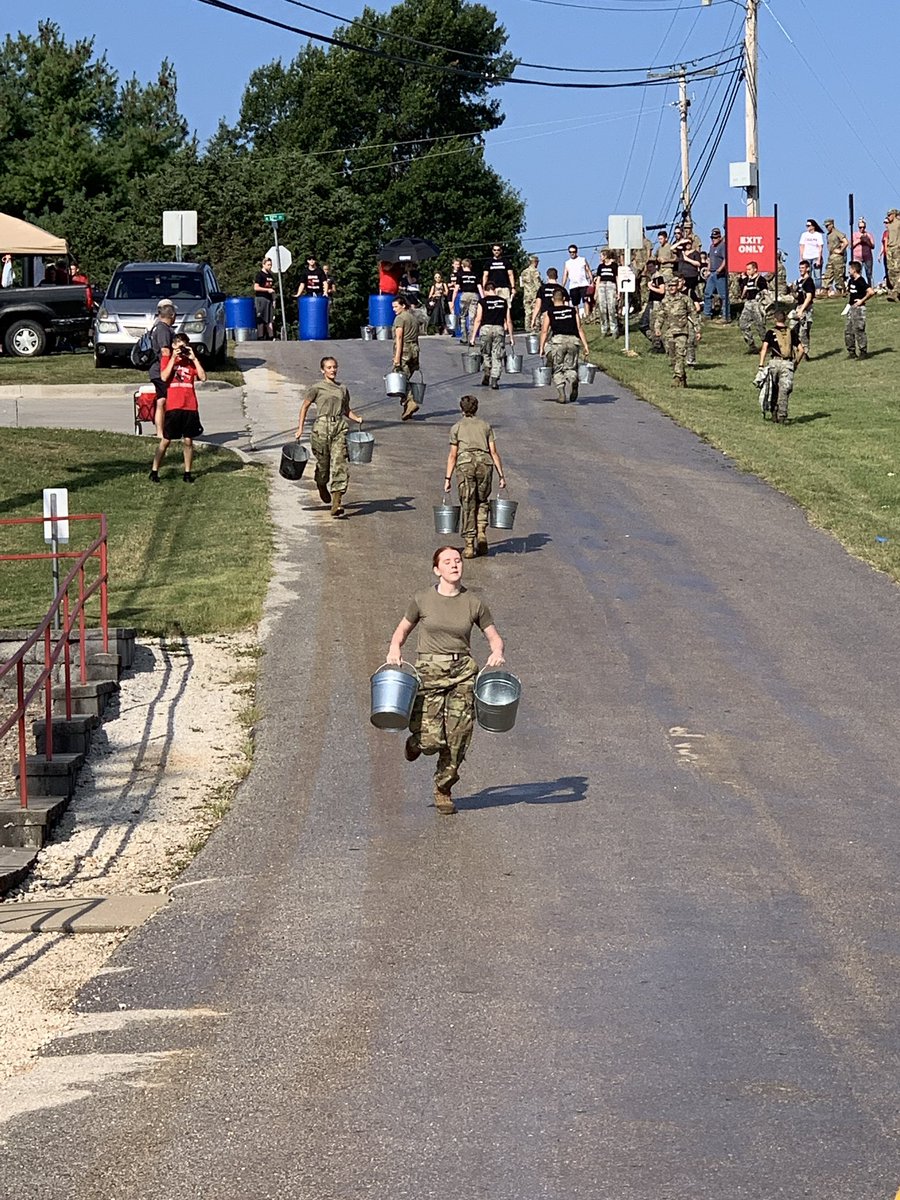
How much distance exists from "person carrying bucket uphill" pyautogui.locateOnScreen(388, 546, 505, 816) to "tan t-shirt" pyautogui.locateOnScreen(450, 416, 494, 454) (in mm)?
8475

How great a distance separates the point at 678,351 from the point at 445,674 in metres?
22.7

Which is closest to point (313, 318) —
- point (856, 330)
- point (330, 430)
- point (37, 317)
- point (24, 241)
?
point (24, 241)

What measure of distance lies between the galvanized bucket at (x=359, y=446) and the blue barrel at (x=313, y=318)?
78.8 ft

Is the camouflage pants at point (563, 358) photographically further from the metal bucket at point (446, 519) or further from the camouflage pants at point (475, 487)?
the metal bucket at point (446, 519)

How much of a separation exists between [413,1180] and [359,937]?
9.62 ft

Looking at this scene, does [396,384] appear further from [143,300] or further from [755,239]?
[755,239]

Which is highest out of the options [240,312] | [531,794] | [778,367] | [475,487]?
[240,312]

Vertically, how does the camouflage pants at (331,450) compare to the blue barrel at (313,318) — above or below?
below

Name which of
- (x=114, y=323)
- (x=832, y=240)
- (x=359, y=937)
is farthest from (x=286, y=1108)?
(x=832, y=240)

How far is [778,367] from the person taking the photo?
2875 cm

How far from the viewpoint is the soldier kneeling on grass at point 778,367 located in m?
27.7

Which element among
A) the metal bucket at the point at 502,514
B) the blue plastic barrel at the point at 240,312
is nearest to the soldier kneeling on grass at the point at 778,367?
the metal bucket at the point at 502,514

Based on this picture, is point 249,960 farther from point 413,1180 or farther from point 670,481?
point 670,481

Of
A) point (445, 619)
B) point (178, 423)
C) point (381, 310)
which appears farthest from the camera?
point (381, 310)
